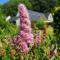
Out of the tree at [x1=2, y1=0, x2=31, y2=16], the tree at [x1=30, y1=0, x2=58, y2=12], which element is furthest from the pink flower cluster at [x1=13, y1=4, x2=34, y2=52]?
the tree at [x1=30, y1=0, x2=58, y2=12]

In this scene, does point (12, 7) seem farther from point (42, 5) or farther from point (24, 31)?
point (24, 31)

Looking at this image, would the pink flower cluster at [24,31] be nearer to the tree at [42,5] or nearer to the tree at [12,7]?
the tree at [12,7]

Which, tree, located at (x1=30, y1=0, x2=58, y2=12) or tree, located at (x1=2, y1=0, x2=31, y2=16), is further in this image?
tree, located at (x1=30, y1=0, x2=58, y2=12)

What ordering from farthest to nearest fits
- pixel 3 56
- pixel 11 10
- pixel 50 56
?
pixel 11 10, pixel 50 56, pixel 3 56

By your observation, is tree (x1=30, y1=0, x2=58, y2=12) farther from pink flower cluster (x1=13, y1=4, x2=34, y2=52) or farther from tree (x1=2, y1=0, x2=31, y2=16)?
pink flower cluster (x1=13, y1=4, x2=34, y2=52)

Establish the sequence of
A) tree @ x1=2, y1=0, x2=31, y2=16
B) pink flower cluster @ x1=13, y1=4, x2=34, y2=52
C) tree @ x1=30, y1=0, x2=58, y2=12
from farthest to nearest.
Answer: tree @ x1=30, y1=0, x2=58, y2=12 → tree @ x1=2, y1=0, x2=31, y2=16 → pink flower cluster @ x1=13, y1=4, x2=34, y2=52

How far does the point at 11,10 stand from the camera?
251ft

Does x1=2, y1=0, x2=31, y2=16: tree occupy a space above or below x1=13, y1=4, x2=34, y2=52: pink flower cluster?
below

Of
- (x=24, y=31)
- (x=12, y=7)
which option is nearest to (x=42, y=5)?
(x=12, y=7)

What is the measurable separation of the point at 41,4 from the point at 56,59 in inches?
2993

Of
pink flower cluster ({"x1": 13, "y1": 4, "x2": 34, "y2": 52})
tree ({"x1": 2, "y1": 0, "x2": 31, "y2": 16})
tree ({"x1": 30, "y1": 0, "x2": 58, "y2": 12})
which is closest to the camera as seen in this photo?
pink flower cluster ({"x1": 13, "y1": 4, "x2": 34, "y2": 52})

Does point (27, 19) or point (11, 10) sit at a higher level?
point (27, 19)

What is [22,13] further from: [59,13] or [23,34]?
[59,13]

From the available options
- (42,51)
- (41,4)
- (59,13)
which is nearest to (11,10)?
(41,4)
